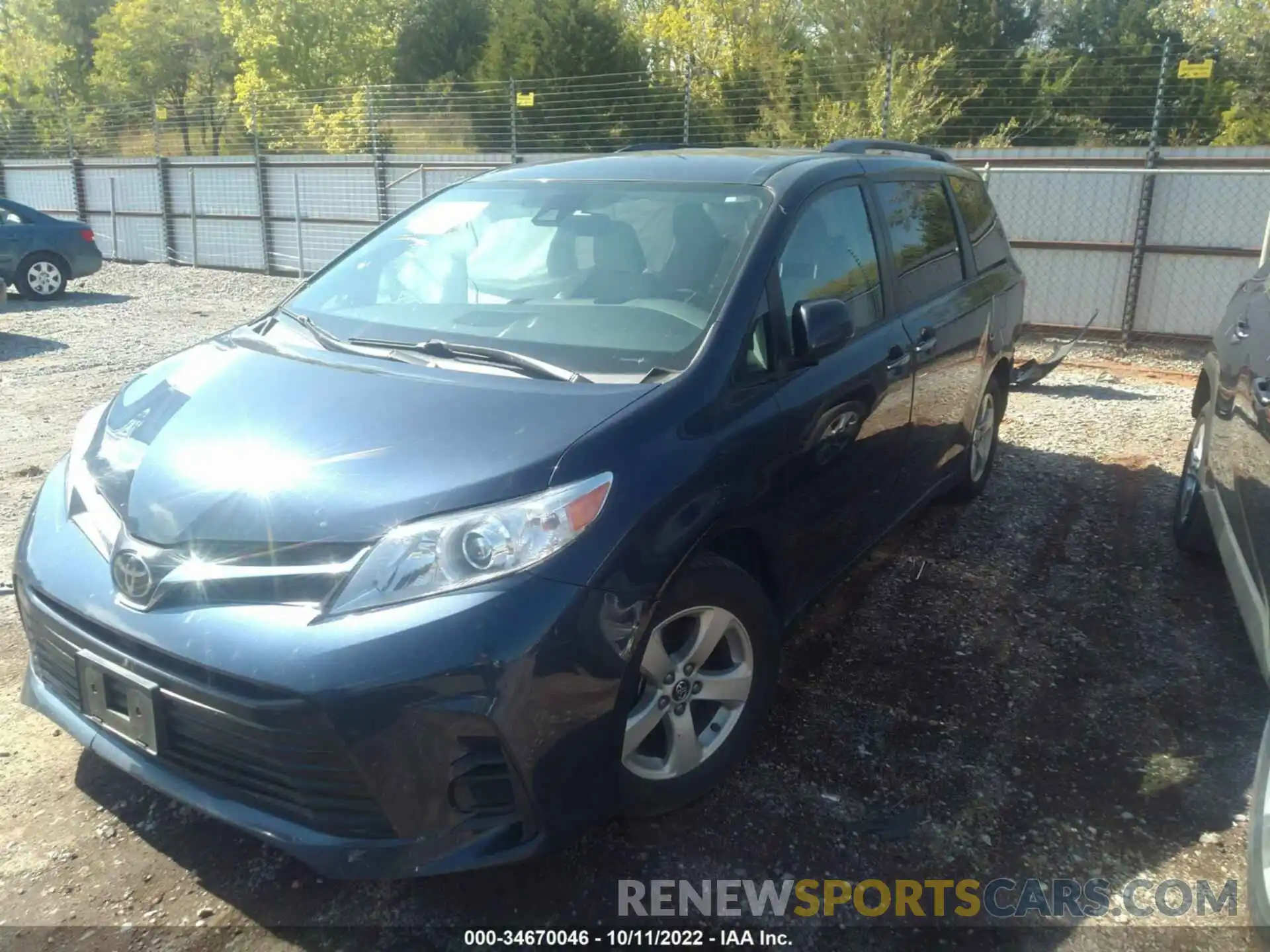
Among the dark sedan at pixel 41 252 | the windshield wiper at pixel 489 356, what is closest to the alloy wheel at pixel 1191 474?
the windshield wiper at pixel 489 356

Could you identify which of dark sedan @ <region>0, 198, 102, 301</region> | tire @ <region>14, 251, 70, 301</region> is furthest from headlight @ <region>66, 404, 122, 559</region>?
tire @ <region>14, 251, 70, 301</region>

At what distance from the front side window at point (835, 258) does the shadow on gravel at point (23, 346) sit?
894 centimetres

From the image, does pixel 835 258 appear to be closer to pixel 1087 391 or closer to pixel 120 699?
pixel 120 699

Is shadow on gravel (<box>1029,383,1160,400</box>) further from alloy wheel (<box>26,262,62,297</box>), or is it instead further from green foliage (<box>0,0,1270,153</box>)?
alloy wheel (<box>26,262,62,297</box>)

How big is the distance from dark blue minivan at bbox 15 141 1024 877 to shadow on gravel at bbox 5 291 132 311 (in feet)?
40.5

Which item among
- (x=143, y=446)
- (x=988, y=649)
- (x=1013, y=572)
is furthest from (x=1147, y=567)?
(x=143, y=446)

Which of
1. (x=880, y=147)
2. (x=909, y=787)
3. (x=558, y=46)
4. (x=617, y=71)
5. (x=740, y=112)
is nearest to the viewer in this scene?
(x=909, y=787)

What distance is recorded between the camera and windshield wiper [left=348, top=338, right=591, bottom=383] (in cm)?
290

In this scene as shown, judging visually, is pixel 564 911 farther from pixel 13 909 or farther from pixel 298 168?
pixel 298 168

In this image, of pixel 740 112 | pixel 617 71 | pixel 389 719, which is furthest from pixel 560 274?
pixel 617 71

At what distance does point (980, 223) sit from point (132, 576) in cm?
441

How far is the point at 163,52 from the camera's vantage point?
3944cm

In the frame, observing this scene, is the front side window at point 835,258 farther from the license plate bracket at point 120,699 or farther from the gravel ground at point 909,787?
the license plate bracket at point 120,699

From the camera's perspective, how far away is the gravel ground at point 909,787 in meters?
2.58
